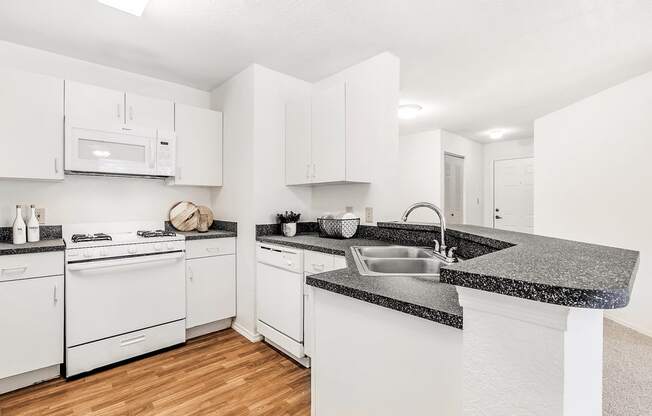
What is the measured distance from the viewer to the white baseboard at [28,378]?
1.89m

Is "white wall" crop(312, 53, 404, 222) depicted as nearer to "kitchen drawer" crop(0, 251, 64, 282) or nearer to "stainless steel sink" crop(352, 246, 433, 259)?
"stainless steel sink" crop(352, 246, 433, 259)

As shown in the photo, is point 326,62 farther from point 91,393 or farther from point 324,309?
point 91,393

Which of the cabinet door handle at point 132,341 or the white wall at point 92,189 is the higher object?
the white wall at point 92,189

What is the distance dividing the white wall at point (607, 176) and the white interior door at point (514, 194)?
1.74 m

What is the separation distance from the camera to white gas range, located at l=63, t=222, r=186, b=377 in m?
2.04

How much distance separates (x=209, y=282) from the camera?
106 inches

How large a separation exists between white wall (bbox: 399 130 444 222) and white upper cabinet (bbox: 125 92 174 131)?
11.7ft

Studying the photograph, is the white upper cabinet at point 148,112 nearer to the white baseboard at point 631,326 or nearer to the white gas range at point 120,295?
the white gas range at point 120,295

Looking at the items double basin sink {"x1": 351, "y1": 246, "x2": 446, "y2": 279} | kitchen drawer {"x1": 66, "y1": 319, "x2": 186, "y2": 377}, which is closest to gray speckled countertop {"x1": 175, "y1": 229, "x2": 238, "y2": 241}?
kitchen drawer {"x1": 66, "y1": 319, "x2": 186, "y2": 377}

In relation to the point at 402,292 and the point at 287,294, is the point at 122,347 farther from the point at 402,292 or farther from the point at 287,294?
the point at 402,292

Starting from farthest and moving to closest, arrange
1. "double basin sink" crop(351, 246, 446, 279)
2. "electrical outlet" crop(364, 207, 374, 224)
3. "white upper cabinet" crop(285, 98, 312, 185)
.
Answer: "white upper cabinet" crop(285, 98, 312, 185)
"electrical outlet" crop(364, 207, 374, 224)
"double basin sink" crop(351, 246, 446, 279)

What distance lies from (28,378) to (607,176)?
4.98 meters

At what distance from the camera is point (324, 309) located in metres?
1.17

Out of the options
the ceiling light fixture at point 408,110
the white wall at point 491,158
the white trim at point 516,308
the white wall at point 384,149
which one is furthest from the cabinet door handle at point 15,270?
the white wall at point 491,158
